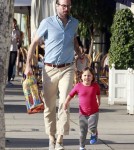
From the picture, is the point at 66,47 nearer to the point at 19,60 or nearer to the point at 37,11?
the point at 37,11

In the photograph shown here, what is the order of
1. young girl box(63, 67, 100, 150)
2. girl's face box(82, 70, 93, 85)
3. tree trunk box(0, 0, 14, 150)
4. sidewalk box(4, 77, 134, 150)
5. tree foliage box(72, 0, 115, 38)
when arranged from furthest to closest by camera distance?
1. tree foliage box(72, 0, 115, 38)
2. sidewalk box(4, 77, 134, 150)
3. young girl box(63, 67, 100, 150)
4. girl's face box(82, 70, 93, 85)
5. tree trunk box(0, 0, 14, 150)

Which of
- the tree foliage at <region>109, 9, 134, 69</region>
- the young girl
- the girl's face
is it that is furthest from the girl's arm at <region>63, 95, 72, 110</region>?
the tree foliage at <region>109, 9, 134, 69</region>

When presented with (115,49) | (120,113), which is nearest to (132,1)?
(115,49)

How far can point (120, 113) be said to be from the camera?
15.3 meters

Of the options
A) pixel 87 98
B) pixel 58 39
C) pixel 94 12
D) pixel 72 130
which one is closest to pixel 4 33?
pixel 58 39

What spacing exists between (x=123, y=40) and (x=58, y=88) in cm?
556

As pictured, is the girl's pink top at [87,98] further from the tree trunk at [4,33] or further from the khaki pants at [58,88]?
the tree trunk at [4,33]

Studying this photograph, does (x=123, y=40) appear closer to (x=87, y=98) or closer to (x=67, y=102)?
(x=87, y=98)

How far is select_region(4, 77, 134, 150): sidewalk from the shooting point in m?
10.9

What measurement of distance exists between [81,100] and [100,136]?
1.87 meters

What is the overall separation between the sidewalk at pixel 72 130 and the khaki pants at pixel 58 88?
1.93 feet

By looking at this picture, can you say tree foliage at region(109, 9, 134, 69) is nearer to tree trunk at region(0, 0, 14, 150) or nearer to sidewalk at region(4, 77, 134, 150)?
sidewalk at region(4, 77, 134, 150)

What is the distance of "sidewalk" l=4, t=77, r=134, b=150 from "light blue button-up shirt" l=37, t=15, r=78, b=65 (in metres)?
1.29

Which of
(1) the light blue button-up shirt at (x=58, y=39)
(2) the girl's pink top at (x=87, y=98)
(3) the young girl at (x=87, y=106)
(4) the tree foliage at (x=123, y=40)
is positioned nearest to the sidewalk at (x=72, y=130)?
(3) the young girl at (x=87, y=106)
